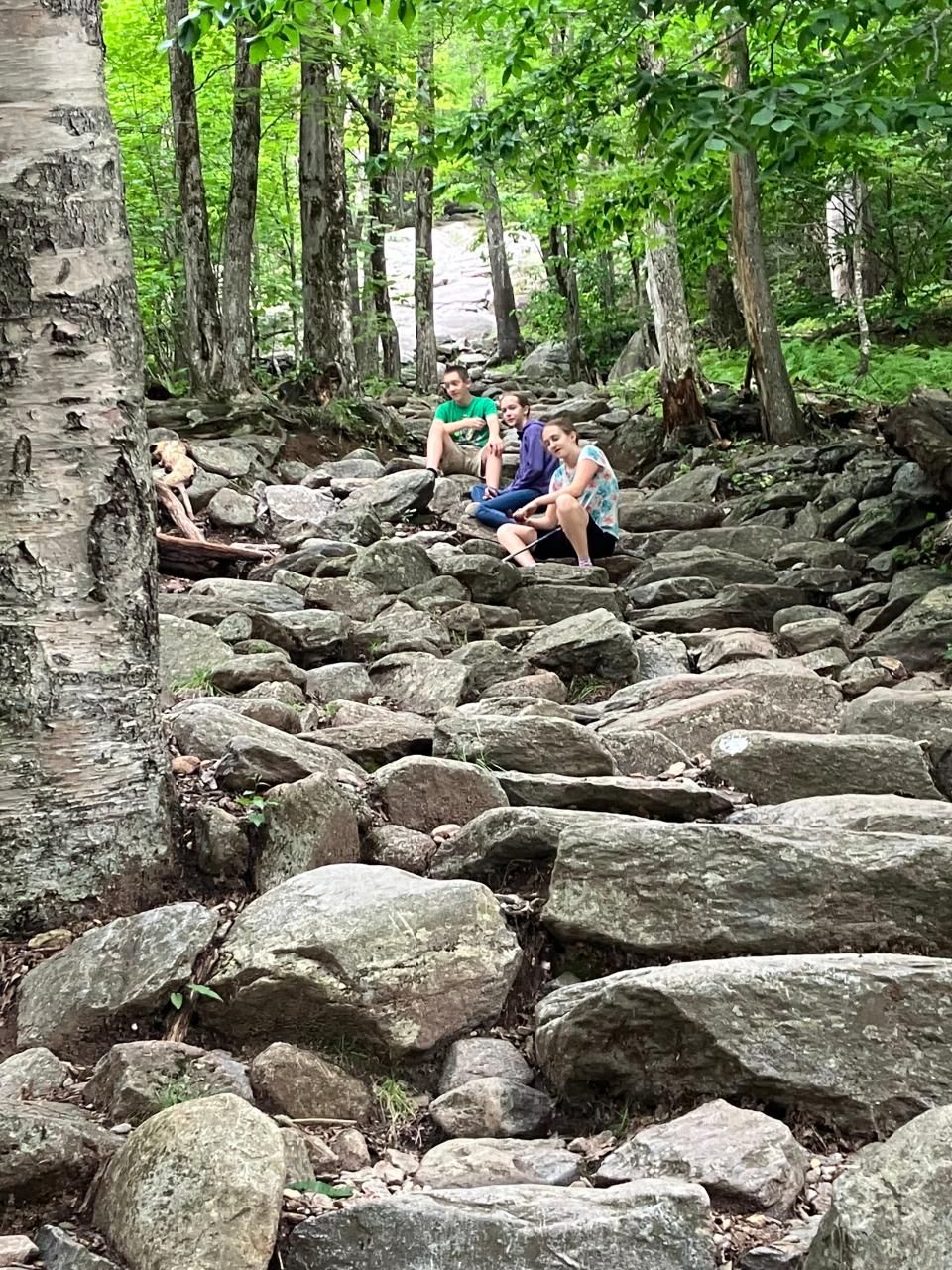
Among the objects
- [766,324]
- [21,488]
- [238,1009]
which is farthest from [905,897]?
[766,324]

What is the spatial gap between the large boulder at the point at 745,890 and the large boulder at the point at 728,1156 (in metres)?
0.63

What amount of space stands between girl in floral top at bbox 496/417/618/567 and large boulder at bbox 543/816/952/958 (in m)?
6.18

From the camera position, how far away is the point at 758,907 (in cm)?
326

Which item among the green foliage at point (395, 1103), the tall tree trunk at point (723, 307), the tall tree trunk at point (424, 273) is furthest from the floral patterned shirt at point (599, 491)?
the tall tree trunk at point (723, 307)

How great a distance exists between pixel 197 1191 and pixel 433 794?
2000 millimetres

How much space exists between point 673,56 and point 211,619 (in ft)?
49.9

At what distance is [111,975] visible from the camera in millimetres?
3195

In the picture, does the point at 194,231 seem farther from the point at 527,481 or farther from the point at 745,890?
the point at 745,890

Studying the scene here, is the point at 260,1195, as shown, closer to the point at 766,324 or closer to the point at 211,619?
the point at 211,619

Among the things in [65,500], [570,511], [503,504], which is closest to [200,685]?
[65,500]

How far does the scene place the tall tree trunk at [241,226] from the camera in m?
15.1

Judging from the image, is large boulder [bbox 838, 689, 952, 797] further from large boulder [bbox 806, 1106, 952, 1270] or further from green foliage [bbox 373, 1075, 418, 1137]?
large boulder [bbox 806, 1106, 952, 1270]

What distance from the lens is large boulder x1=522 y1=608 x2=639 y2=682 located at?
686 centimetres

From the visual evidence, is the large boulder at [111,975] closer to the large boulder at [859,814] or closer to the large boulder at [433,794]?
the large boulder at [433,794]
